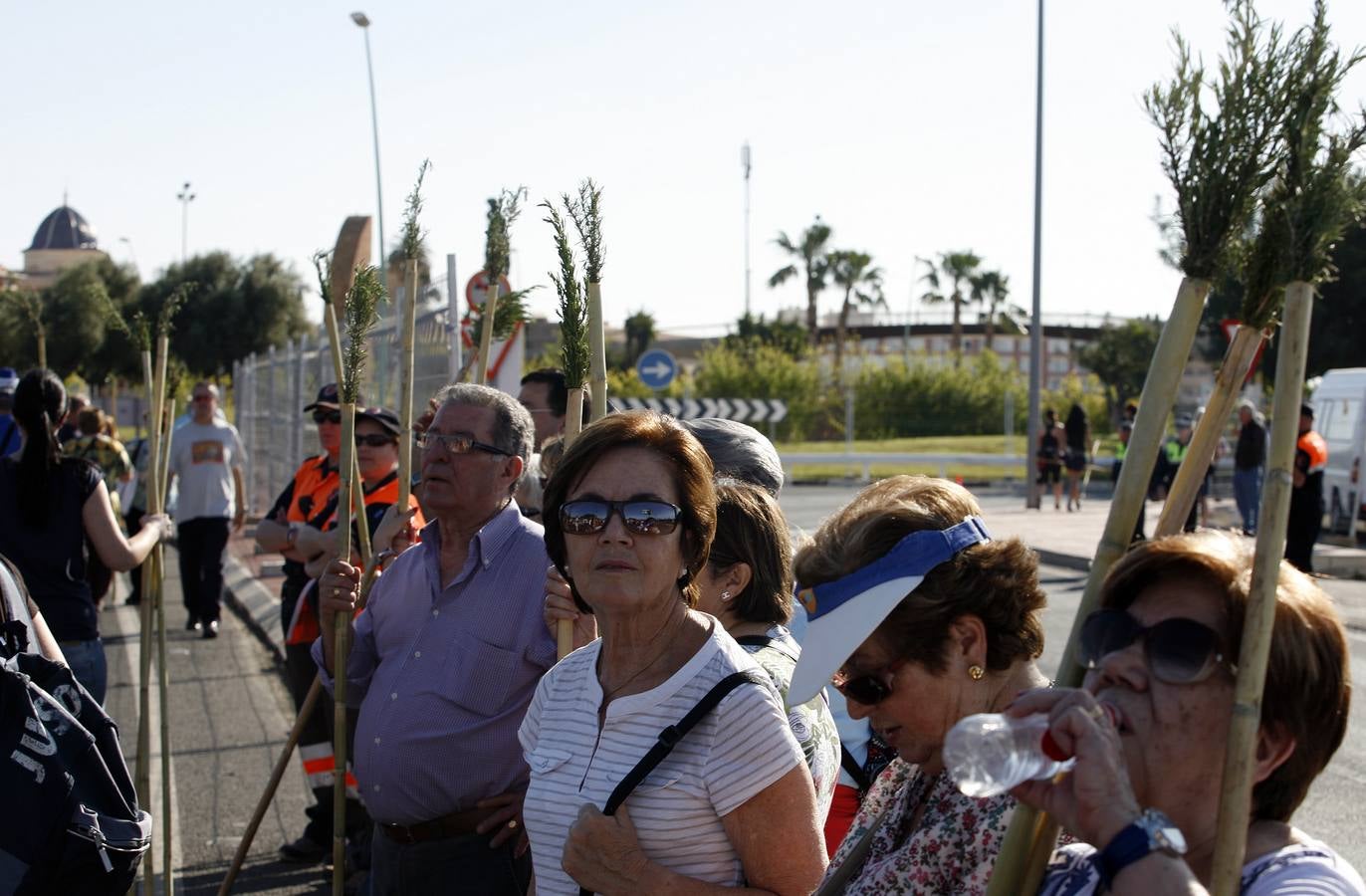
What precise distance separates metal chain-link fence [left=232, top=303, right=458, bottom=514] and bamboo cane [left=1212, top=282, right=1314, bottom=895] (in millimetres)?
4239

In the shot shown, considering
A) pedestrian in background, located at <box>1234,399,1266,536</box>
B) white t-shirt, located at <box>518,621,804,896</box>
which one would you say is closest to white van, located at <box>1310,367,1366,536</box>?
pedestrian in background, located at <box>1234,399,1266,536</box>

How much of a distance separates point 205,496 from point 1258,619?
1037cm

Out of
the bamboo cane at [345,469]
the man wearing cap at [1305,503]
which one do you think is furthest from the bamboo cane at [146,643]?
the man wearing cap at [1305,503]

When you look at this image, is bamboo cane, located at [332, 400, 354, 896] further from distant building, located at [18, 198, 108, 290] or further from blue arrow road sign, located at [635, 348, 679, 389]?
distant building, located at [18, 198, 108, 290]

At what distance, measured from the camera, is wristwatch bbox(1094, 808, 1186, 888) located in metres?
1.42

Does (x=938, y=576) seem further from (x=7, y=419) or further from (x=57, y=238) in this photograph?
(x=57, y=238)

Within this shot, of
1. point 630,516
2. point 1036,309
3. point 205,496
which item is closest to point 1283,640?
point 630,516

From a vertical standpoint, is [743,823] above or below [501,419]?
below

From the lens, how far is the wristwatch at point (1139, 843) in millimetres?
1418

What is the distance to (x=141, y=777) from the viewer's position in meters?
4.56

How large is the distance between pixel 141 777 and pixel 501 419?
175 cm

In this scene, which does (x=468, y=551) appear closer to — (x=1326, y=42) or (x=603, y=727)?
(x=603, y=727)

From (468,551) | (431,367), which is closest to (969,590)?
(468,551)

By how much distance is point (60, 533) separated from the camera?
4941 millimetres
